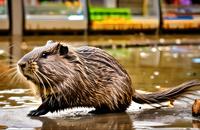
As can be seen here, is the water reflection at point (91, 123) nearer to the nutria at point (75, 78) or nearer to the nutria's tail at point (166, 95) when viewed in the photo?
the nutria at point (75, 78)

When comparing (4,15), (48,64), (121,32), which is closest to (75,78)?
(48,64)

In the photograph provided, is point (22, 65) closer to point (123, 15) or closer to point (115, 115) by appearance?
point (115, 115)

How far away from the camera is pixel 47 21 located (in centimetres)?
1633

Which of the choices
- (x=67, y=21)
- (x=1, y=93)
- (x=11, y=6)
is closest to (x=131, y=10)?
(x=67, y=21)

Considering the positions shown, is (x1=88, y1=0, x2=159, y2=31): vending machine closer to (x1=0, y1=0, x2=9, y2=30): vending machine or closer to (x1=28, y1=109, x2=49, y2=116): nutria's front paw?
(x1=0, y1=0, x2=9, y2=30): vending machine

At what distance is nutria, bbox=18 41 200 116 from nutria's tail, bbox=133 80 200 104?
0.50ft

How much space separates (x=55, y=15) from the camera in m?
16.8

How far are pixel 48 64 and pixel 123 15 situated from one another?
13526 millimetres

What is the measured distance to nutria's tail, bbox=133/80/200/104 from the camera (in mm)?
4656

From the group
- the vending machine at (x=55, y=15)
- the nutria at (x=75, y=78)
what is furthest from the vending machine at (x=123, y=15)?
the nutria at (x=75, y=78)

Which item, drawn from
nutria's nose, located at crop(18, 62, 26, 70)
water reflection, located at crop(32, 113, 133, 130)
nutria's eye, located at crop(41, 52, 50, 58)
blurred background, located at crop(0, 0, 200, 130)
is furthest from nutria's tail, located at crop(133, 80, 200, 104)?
blurred background, located at crop(0, 0, 200, 130)

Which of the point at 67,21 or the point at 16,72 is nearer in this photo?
the point at 16,72

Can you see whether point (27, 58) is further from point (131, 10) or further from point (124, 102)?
point (131, 10)

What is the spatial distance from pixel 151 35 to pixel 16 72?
13518mm
